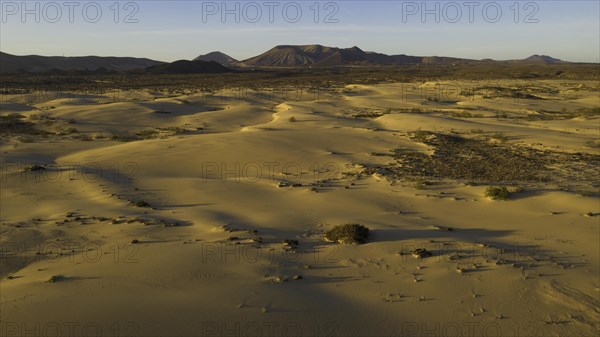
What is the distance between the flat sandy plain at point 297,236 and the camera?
5762mm

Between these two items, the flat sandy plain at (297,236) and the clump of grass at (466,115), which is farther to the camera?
the clump of grass at (466,115)

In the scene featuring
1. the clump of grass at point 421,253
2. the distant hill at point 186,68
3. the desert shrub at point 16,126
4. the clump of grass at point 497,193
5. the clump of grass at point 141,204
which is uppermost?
the distant hill at point 186,68

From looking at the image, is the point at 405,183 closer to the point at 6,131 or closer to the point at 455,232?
the point at 455,232

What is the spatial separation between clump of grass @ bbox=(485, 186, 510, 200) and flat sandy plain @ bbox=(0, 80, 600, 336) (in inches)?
7.9

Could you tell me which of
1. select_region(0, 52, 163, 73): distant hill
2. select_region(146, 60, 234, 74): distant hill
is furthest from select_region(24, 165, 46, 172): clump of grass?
select_region(146, 60, 234, 74): distant hill

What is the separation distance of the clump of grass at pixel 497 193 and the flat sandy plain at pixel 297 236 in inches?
7.9

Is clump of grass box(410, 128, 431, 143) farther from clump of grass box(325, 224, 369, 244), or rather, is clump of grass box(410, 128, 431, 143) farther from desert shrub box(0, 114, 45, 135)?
desert shrub box(0, 114, 45, 135)

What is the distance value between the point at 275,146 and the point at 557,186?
982 centimetres

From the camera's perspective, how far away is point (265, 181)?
535 inches

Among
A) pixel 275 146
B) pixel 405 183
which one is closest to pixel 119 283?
pixel 405 183

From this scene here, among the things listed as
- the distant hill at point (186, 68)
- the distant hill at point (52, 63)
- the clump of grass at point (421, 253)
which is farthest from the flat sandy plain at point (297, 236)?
the distant hill at point (52, 63)

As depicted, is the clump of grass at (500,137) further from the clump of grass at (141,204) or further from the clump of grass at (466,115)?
the clump of grass at (141,204)

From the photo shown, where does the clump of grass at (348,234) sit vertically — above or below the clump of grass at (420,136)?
below

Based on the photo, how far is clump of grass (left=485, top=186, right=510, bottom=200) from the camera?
36.6 feet
